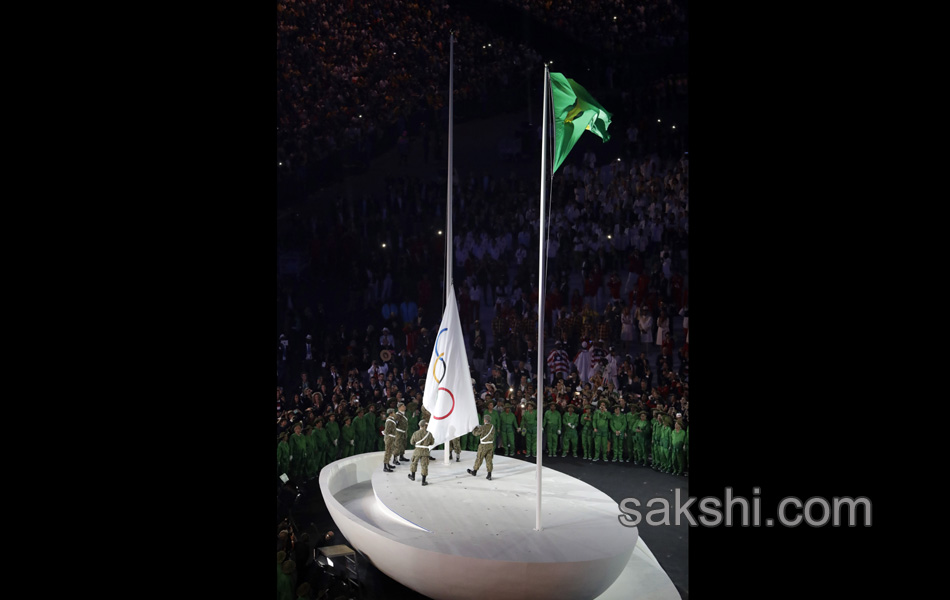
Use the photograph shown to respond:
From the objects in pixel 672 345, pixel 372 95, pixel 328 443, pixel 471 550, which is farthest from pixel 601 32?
pixel 471 550

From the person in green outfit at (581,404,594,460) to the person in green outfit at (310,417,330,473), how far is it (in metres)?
4.20

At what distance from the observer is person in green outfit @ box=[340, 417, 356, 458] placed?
11136 mm

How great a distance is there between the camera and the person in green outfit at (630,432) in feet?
37.8

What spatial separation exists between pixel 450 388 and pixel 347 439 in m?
3.22

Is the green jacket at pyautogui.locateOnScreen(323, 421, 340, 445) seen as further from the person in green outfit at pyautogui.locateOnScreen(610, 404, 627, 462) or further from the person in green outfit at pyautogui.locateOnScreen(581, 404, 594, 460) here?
the person in green outfit at pyautogui.locateOnScreen(610, 404, 627, 462)

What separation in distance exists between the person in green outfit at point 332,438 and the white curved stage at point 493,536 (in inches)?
69.6

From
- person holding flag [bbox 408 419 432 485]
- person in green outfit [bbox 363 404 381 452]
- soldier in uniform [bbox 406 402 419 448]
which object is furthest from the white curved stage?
soldier in uniform [bbox 406 402 419 448]

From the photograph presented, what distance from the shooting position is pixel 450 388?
28.5 ft

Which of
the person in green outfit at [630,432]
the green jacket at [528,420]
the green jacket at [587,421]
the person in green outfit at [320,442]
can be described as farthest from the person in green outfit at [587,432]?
the person in green outfit at [320,442]

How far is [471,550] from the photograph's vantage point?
21.5ft

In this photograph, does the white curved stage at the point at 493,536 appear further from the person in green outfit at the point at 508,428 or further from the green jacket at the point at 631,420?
the green jacket at the point at 631,420

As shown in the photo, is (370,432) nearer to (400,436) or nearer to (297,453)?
(297,453)

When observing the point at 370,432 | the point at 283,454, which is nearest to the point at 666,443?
the point at 370,432

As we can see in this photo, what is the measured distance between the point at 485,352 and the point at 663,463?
12.4ft
